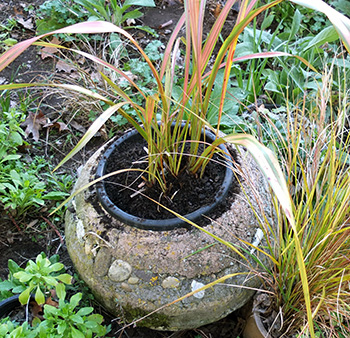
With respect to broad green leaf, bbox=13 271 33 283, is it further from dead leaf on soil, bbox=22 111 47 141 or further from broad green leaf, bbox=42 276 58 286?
dead leaf on soil, bbox=22 111 47 141

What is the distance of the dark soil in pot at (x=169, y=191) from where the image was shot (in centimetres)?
126

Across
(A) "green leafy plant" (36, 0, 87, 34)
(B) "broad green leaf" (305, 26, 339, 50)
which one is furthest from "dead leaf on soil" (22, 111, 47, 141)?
(B) "broad green leaf" (305, 26, 339, 50)

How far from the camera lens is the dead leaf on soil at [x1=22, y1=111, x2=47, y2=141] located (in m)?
2.12

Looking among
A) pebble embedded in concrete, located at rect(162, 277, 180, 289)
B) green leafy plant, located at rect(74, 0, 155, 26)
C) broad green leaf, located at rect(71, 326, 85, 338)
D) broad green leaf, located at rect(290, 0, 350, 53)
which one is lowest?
broad green leaf, located at rect(71, 326, 85, 338)

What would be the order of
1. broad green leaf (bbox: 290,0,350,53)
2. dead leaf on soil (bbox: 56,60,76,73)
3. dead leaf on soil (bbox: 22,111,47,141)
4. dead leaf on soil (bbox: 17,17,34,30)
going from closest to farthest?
broad green leaf (bbox: 290,0,350,53), dead leaf on soil (bbox: 22,111,47,141), dead leaf on soil (bbox: 56,60,76,73), dead leaf on soil (bbox: 17,17,34,30)

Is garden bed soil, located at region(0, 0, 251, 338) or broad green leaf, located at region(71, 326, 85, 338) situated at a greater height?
broad green leaf, located at region(71, 326, 85, 338)

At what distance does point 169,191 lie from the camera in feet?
4.28

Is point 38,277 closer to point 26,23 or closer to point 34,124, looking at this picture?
point 34,124

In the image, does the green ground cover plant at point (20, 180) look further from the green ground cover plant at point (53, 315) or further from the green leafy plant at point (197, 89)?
the green leafy plant at point (197, 89)

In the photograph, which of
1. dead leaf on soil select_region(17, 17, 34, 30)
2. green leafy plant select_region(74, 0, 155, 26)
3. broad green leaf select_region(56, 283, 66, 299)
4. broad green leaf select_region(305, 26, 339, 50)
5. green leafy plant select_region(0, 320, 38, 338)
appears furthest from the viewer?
dead leaf on soil select_region(17, 17, 34, 30)

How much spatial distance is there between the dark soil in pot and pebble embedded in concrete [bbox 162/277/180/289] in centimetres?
19

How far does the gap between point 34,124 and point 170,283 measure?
139 centimetres

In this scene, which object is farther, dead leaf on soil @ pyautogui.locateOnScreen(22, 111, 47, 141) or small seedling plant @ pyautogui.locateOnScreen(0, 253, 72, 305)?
dead leaf on soil @ pyautogui.locateOnScreen(22, 111, 47, 141)

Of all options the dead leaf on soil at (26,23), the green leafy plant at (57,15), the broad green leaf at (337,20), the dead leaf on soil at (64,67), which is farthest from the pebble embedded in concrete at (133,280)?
the dead leaf on soil at (26,23)
